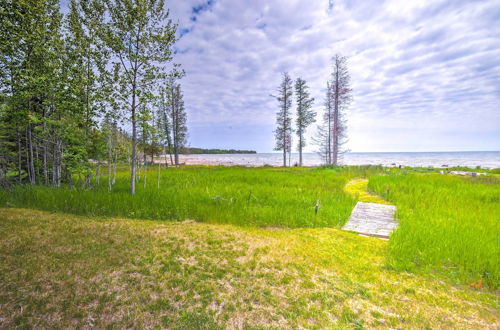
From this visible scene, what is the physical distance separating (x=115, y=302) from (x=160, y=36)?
928 cm

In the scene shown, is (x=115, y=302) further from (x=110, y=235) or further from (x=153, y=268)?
(x=110, y=235)

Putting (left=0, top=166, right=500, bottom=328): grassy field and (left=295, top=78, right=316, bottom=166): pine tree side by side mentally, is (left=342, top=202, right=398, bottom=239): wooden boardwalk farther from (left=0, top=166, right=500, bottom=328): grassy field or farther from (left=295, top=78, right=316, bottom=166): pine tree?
(left=295, top=78, right=316, bottom=166): pine tree

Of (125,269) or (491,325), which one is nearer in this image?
(491,325)

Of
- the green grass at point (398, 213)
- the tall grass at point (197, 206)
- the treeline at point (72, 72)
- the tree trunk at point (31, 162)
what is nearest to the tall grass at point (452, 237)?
the green grass at point (398, 213)

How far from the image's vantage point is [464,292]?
3141mm

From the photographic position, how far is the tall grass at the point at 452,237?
143 inches

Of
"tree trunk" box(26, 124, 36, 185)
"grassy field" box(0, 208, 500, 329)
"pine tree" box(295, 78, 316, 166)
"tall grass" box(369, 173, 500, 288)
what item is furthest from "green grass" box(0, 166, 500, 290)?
"pine tree" box(295, 78, 316, 166)

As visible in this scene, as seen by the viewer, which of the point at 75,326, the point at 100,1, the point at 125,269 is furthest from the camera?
the point at 100,1

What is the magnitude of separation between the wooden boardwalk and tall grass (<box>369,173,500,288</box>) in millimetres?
341

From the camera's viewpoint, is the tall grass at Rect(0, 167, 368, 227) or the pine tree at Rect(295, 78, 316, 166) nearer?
the tall grass at Rect(0, 167, 368, 227)

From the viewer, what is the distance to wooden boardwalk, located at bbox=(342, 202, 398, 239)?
5.59 metres

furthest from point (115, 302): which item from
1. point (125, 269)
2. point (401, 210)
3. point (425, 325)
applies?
point (401, 210)

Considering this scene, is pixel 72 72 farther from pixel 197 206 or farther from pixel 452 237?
pixel 452 237

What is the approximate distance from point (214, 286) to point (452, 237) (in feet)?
17.2
